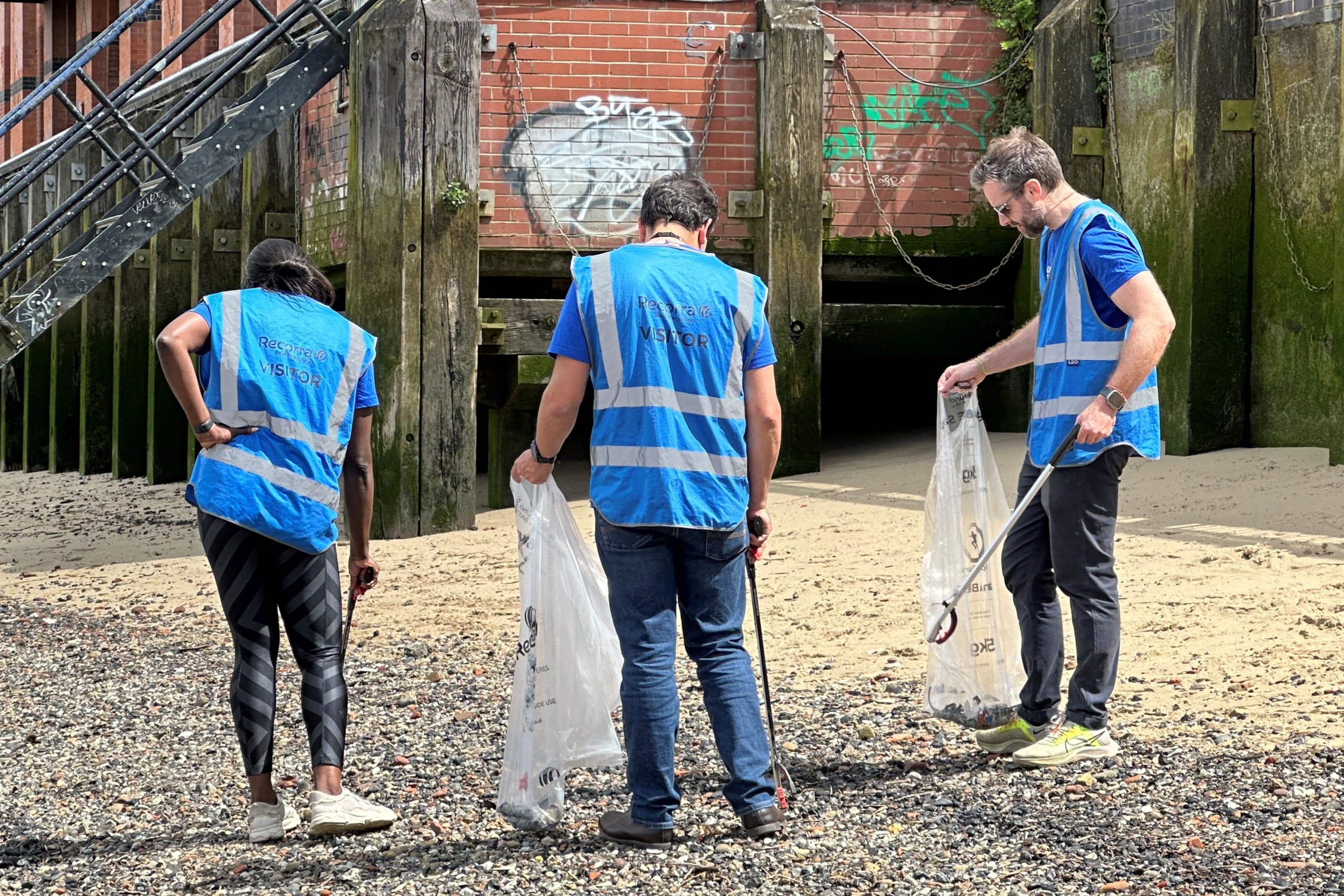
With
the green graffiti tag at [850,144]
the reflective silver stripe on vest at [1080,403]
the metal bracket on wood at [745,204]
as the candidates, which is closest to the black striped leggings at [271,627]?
the reflective silver stripe on vest at [1080,403]

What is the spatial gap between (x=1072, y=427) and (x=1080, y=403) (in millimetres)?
77

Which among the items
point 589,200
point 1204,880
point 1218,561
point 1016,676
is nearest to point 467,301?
point 589,200

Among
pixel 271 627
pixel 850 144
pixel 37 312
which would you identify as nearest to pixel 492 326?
pixel 37 312

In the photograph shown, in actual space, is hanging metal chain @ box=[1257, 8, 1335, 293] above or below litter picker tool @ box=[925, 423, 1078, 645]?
above

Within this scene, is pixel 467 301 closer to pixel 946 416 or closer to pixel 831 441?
pixel 831 441

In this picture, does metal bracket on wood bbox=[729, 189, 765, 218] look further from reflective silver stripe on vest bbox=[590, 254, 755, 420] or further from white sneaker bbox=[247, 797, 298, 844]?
white sneaker bbox=[247, 797, 298, 844]

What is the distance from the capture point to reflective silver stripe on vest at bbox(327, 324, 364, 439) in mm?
4488

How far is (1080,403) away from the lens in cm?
454

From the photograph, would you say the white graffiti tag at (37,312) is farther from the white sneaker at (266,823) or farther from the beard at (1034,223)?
the beard at (1034,223)

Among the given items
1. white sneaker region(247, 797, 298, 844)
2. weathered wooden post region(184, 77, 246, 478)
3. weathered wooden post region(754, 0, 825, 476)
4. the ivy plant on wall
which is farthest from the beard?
weathered wooden post region(184, 77, 246, 478)

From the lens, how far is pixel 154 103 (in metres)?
16.6

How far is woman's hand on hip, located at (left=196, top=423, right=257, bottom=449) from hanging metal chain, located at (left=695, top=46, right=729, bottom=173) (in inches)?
264

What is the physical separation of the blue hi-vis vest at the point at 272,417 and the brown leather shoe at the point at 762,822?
1.34 m

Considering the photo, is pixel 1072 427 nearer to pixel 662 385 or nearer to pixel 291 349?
pixel 662 385
